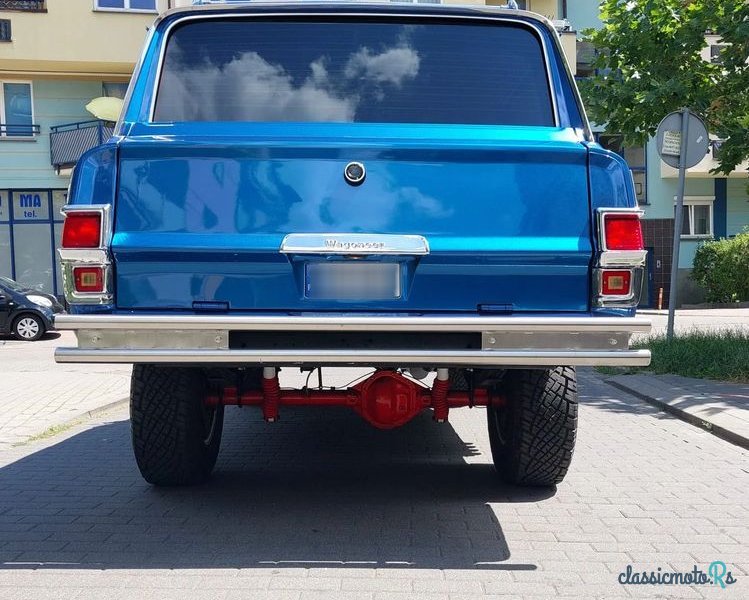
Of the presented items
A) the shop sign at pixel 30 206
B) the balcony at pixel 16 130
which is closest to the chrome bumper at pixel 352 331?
the shop sign at pixel 30 206

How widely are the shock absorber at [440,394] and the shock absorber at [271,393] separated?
2.65 ft

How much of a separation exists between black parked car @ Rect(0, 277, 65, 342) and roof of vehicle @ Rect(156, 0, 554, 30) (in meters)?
14.7

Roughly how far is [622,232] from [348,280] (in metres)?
1.26

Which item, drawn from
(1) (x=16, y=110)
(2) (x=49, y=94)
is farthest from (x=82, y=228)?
(1) (x=16, y=110)

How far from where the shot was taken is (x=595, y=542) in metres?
4.25

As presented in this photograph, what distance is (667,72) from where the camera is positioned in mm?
11703

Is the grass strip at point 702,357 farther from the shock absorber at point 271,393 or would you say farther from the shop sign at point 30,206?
the shop sign at point 30,206

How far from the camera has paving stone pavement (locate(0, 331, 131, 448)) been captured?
7492 millimetres

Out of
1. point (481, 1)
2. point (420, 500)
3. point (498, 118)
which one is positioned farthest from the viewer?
point (481, 1)

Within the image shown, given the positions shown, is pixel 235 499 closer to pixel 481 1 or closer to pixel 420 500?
pixel 420 500

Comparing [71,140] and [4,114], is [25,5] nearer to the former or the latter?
[4,114]

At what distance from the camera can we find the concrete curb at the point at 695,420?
6620mm

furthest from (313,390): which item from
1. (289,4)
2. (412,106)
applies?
(289,4)

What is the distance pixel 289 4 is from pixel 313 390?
2010mm
